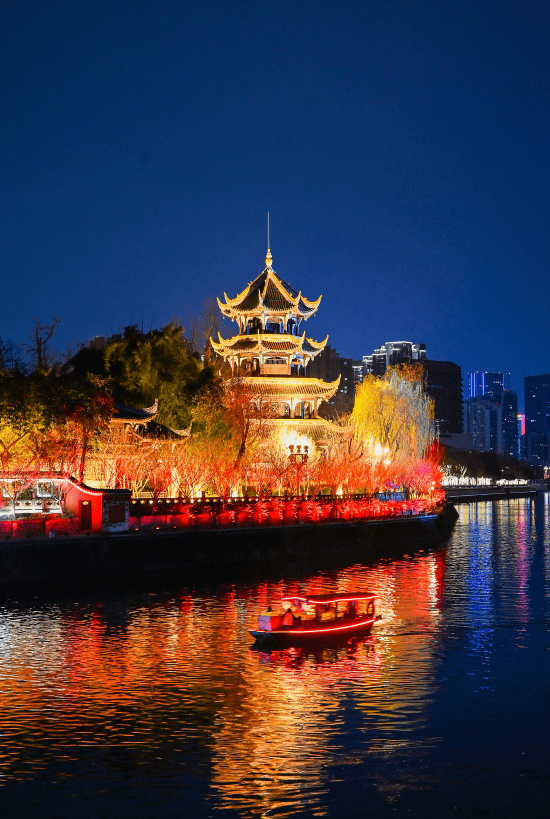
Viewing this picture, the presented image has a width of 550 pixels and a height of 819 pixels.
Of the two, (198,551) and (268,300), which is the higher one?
(268,300)

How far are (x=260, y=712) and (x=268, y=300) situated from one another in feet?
159

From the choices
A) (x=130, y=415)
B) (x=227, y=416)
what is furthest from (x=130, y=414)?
(x=227, y=416)

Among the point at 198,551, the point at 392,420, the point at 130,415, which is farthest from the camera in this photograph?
the point at 392,420

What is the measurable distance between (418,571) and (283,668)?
67.0 ft

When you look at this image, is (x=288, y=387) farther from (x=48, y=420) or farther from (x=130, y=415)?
(x=48, y=420)

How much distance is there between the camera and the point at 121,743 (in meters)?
17.4

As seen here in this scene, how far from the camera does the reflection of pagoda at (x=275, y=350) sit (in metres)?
63.6

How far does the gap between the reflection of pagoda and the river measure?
31.4m

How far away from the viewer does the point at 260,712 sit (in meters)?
19.5

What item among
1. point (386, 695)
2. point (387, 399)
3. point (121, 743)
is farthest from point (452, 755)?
point (387, 399)

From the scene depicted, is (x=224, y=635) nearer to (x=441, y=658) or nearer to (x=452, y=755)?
(x=441, y=658)

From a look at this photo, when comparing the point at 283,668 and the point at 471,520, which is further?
the point at 471,520

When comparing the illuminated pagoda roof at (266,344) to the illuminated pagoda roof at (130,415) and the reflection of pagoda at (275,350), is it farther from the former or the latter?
the illuminated pagoda roof at (130,415)

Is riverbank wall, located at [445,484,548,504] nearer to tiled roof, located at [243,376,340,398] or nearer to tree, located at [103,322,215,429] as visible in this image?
tiled roof, located at [243,376,340,398]
